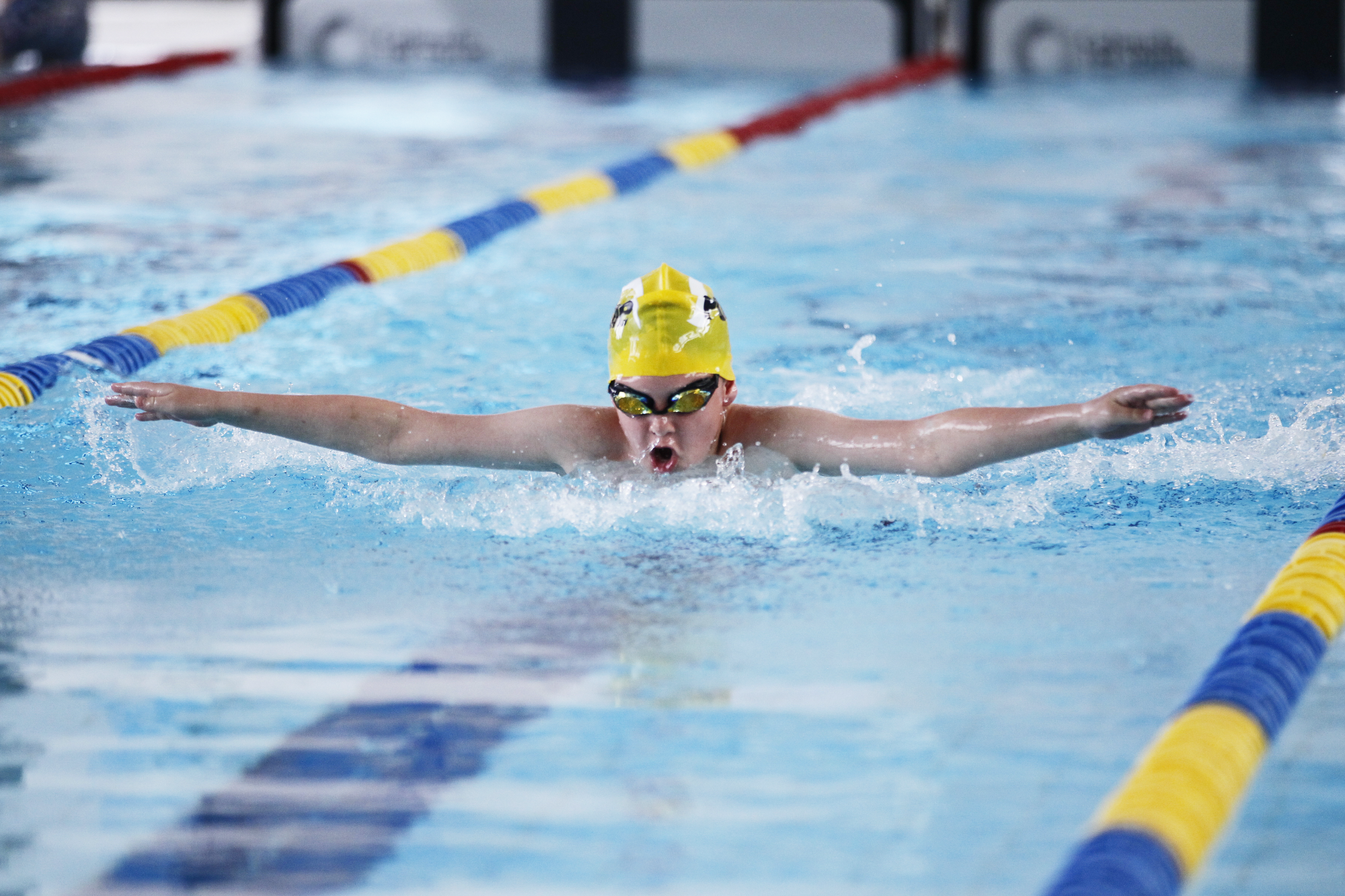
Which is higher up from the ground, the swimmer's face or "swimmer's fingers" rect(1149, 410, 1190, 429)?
"swimmer's fingers" rect(1149, 410, 1190, 429)

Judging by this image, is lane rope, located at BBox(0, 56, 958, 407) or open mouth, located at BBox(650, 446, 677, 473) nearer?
open mouth, located at BBox(650, 446, 677, 473)

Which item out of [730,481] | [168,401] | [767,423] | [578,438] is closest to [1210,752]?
[730,481]

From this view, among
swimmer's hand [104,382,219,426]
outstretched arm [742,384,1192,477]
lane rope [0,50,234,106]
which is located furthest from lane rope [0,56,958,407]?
lane rope [0,50,234,106]

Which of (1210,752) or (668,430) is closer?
(1210,752)

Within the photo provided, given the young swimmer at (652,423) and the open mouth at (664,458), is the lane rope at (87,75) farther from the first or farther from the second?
the open mouth at (664,458)

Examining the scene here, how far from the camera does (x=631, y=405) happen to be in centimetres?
303

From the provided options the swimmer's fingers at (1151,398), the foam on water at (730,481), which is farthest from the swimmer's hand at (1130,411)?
the foam on water at (730,481)

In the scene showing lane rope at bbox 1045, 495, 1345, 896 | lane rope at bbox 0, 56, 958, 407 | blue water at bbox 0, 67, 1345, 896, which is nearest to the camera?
lane rope at bbox 1045, 495, 1345, 896

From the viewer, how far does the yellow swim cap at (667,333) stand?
306cm

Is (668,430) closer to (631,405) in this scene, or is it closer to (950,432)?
(631,405)

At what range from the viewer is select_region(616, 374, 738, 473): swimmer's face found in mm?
3041

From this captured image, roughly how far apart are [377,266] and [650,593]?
3.38m

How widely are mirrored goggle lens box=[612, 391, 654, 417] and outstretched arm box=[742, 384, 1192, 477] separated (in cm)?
25

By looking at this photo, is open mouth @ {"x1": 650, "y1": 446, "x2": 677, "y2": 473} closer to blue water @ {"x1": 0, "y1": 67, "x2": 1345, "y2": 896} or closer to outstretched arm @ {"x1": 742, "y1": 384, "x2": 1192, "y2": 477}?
blue water @ {"x1": 0, "y1": 67, "x2": 1345, "y2": 896}
